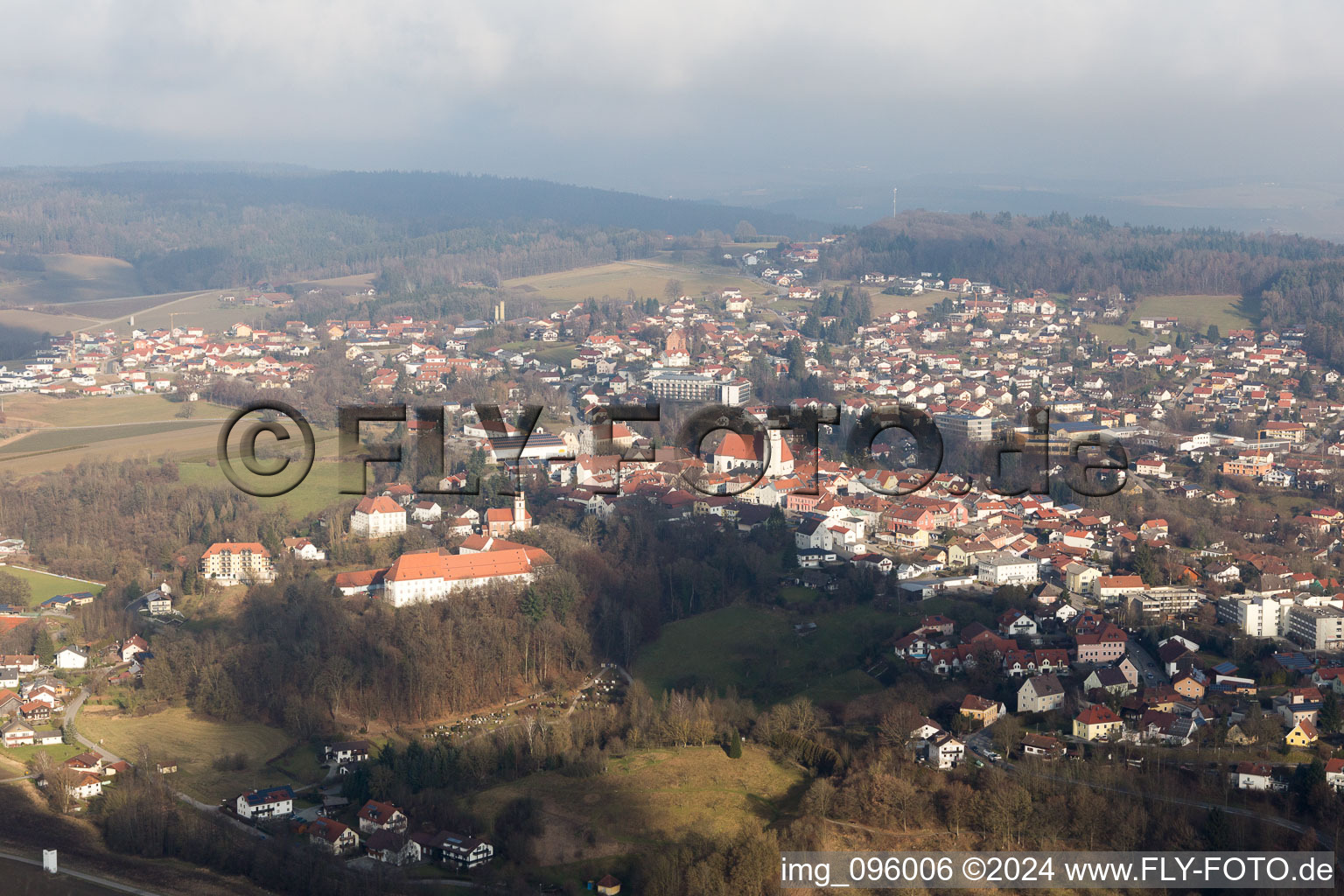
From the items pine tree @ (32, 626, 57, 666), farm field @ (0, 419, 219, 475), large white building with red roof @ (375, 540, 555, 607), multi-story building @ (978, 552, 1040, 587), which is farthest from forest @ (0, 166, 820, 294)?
multi-story building @ (978, 552, 1040, 587)

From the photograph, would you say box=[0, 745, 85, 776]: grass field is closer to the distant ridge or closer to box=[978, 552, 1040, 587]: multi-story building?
box=[978, 552, 1040, 587]: multi-story building

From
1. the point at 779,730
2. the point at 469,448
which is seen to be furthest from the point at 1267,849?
the point at 469,448

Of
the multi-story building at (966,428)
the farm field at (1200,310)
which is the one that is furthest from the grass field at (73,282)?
the farm field at (1200,310)

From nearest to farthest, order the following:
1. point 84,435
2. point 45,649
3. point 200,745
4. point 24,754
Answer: point 24,754 → point 200,745 → point 45,649 → point 84,435

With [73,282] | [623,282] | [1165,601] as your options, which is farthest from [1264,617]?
[73,282]

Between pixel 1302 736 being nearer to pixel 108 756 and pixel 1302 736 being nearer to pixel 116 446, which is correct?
pixel 108 756

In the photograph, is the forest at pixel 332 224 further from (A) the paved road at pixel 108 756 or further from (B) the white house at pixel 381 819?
(B) the white house at pixel 381 819
